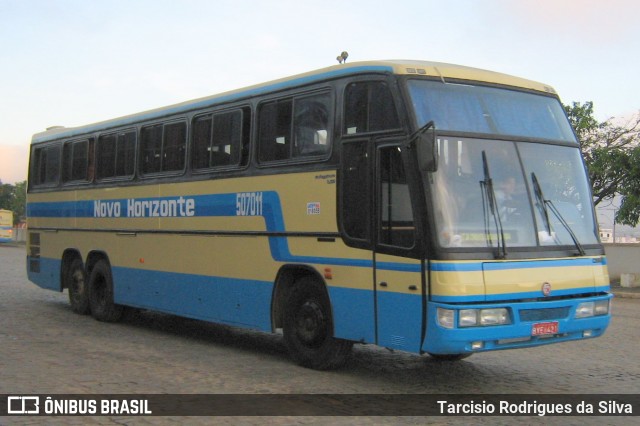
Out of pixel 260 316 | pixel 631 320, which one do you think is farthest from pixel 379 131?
pixel 631 320

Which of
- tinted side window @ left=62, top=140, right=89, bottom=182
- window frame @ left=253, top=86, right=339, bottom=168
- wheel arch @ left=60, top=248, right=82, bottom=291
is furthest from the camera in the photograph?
wheel arch @ left=60, top=248, right=82, bottom=291

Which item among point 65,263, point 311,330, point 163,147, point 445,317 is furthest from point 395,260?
point 65,263

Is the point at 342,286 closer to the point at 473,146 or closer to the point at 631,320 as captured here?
the point at 473,146

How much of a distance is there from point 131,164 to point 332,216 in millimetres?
5755

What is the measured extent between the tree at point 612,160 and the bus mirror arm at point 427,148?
20.5 meters

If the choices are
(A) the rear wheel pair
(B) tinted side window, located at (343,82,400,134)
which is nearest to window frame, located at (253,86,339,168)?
(B) tinted side window, located at (343,82,400,134)

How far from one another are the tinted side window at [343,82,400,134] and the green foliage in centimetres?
8612

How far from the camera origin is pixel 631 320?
1655 cm

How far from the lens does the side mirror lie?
7898mm

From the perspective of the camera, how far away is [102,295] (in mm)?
14906

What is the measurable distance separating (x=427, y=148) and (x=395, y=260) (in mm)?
1286

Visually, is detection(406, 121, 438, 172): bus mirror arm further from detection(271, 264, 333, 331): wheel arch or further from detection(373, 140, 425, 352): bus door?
detection(271, 264, 333, 331): wheel arch

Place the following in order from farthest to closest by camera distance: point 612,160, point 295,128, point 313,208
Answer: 1. point 612,160
2. point 295,128
3. point 313,208

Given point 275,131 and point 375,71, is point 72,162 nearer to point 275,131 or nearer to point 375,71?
point 275,131
